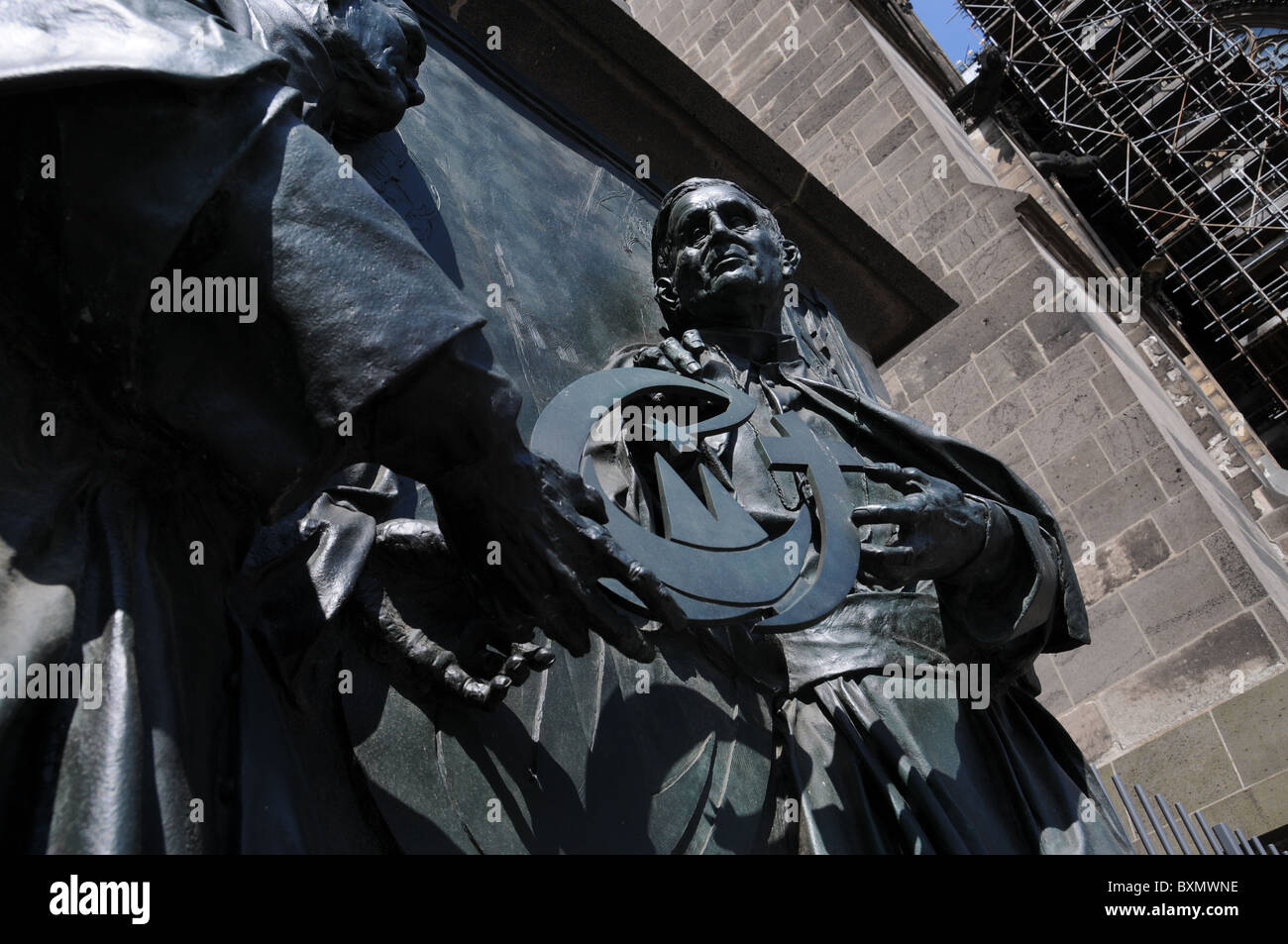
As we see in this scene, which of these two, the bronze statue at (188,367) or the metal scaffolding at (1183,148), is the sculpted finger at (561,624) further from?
the metal scaffolding at (1183,148)

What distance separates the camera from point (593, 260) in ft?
13.4

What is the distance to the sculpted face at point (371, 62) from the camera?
2.83 metres

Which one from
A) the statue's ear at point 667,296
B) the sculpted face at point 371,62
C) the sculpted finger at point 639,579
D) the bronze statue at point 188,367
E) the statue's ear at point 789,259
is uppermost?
the sculpted face at point 371,62

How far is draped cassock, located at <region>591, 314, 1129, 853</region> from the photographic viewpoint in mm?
2779

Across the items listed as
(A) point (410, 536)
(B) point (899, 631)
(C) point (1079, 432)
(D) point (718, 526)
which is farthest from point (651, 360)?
(C) point (1079, 432)

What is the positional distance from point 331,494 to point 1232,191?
18867mm

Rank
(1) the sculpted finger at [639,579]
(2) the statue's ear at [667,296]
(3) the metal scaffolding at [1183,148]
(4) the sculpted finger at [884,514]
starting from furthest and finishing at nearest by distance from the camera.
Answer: (3) the metal scaffolding at [1183,148]
(2) the statue's ear at [667,296]
(4) the sculpted finger at [884,514]
(1) the sculpted finger at [639,579]

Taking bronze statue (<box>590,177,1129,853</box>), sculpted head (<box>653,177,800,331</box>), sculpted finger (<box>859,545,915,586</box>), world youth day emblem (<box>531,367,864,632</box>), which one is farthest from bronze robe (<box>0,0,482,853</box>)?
sculpted head (<box>653,177,800,331</box>)

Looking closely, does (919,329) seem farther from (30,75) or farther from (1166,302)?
(1166,302)

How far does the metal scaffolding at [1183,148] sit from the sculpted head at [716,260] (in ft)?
50.9

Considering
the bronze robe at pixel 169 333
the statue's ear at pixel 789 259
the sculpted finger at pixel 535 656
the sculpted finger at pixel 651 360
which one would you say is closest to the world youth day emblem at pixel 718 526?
the sculpted finger at pixel 535 656

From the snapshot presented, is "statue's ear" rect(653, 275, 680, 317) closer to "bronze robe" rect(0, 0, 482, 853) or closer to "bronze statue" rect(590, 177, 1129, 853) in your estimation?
"bronze statue" rect(590, 177, 1129, 853)

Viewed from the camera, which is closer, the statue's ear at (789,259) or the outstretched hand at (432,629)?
the outstretched hand at (432,629)

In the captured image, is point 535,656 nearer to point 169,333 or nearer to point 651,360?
point 169,333
